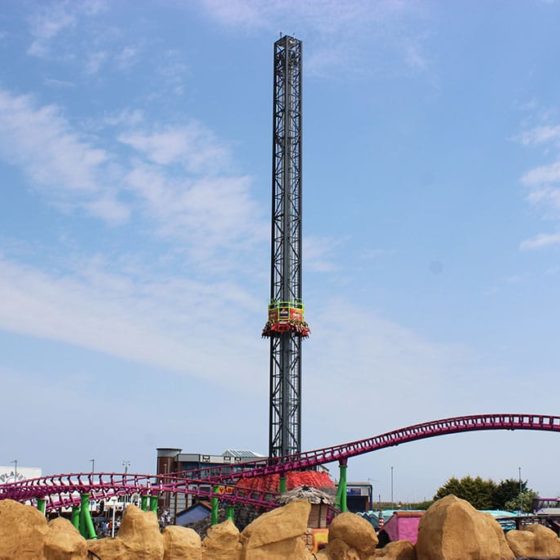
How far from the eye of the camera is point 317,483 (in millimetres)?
46719

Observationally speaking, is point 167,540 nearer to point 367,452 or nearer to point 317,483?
point 367,452

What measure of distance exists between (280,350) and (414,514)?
33924 mm

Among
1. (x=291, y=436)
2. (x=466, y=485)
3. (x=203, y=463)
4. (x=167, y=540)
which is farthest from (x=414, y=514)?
(x=203, y=463)

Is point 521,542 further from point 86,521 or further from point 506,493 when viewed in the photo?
point 506,493

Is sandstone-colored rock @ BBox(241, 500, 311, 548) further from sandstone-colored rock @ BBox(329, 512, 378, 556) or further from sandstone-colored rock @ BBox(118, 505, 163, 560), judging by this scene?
sandstone-colored rock @ BBox(118, 505, 163, 560)

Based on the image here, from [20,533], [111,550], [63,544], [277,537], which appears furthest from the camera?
[277,537]

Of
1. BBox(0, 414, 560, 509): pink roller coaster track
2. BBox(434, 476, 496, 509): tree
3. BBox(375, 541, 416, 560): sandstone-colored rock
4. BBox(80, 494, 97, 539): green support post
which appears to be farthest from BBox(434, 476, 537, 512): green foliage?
BBox(375, 541, 416, 560): sandstone-colored rock

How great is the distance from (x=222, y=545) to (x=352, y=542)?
307cm

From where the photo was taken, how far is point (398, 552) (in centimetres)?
1731

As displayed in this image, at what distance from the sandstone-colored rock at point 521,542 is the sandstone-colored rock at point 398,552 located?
330cm

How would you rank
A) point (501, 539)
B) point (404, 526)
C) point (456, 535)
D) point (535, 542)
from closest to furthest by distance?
point (456, 535), point (501, 539), point (535, 542), point (404, 526)

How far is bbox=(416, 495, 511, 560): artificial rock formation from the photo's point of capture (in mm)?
16219

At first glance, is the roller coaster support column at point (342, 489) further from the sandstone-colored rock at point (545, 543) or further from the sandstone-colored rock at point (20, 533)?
the sandstone-colored rock at point (20, 533)

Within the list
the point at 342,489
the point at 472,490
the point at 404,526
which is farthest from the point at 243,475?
the point at 472,490
